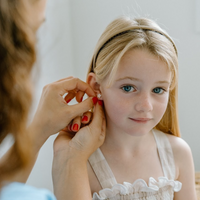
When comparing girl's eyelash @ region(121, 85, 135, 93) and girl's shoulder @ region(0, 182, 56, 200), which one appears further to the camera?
girl's eyelash @ region(121, 85, 135, 93)

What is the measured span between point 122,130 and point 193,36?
894mm

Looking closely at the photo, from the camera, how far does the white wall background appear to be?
1564mm

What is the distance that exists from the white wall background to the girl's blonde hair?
1.86 ft

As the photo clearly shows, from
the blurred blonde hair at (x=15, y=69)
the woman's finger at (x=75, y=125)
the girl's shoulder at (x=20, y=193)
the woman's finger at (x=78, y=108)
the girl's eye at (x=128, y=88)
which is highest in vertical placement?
the blurred blonde hair at (x=15, y=69)

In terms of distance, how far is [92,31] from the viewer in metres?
1.80

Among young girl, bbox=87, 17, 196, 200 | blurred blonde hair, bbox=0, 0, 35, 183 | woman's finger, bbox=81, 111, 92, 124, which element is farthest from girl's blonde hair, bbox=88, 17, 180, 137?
blurred blonde hair, bbox=0, 0, 35, 183

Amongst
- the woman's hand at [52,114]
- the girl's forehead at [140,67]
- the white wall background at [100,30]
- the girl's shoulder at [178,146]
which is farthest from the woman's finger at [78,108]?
the white wall background at [100,30]

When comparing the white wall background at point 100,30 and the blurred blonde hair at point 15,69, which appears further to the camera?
the white wall background at point 100,30

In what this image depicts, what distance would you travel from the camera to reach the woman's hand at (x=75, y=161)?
84cm

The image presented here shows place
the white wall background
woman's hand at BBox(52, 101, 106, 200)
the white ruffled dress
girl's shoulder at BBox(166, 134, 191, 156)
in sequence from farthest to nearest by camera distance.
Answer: the white wall background
girl's shoulder at BBox(166, 134, 191, 156)
the white ruffled dress
woman's hand at BBox(52, 101, 106, 200)

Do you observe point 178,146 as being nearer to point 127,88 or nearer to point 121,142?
point 121,142

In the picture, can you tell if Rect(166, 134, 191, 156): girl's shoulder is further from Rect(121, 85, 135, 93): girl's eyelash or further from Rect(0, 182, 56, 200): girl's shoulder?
Rect(0, 182, 56, 200): girl's shoulder

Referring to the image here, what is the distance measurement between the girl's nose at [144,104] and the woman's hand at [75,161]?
141 mm

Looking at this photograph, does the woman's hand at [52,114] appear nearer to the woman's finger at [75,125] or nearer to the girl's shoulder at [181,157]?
the woman's finger at [75,125]
